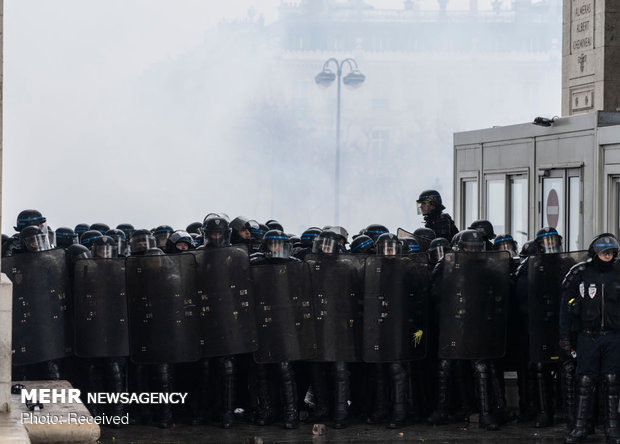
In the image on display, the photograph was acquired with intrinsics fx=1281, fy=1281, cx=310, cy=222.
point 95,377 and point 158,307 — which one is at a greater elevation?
point 158,307

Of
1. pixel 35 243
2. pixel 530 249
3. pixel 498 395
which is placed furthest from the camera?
pixel 530 249

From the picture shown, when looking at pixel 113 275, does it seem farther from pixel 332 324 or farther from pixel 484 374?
pixel 484 374

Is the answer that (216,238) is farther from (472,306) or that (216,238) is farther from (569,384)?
(569,384)

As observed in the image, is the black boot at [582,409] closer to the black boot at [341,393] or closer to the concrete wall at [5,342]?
the black boot at [341,393]

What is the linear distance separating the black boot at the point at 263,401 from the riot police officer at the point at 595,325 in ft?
7.73

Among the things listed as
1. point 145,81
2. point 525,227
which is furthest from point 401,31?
point 525,227

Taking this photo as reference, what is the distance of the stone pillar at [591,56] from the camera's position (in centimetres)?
1605

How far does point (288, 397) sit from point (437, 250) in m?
1.87

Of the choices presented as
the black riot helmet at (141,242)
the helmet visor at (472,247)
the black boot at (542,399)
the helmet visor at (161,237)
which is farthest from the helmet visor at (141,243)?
the black boot at (542,399)

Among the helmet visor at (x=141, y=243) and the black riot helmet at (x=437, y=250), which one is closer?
the helmet visor at (x=141, y=243)

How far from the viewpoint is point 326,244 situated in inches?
408

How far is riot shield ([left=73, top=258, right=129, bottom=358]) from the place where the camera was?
32.5 ft

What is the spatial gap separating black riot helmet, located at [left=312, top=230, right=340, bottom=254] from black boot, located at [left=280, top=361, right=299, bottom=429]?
956 millimetres

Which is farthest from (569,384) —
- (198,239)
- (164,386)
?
(198,239)
